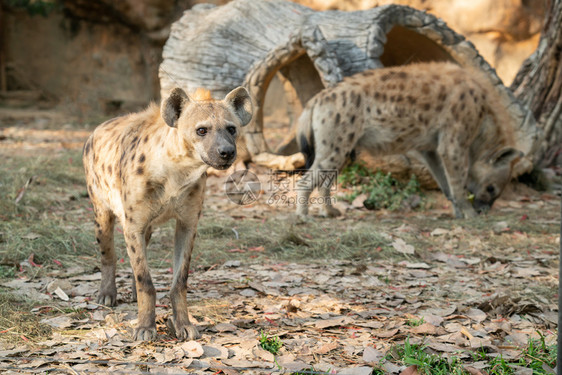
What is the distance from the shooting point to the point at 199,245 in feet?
14.3

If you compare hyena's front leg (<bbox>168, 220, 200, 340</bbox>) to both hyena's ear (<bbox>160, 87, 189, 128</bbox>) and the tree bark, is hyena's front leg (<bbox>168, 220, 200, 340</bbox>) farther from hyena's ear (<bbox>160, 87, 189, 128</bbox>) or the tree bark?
the tree bark

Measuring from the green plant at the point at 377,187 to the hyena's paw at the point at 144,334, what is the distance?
11.6ft

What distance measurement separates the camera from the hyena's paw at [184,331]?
2.69 metres

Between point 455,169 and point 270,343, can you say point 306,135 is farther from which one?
point 270,343

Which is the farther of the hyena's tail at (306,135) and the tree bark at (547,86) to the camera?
the tree bark at (547,86)

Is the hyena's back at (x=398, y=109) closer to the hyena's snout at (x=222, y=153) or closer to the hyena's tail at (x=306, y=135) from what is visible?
the hyena's tail at (x=306, y=135)

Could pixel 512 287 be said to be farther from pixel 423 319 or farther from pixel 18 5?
pixel 18 5

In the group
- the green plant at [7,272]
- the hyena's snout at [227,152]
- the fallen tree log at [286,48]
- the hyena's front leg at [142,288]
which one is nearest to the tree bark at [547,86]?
the fallen tree log at [286,48]

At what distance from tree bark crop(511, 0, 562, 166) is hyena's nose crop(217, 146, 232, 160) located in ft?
16.2

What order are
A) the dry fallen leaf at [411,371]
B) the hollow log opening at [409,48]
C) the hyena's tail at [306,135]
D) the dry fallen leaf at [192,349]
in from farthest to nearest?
the hollow log opening at [409,48] → the hyena's tail at [306,135] → the dry fallen leaf at [192,349] → the dry fallen leaf at [411,371]

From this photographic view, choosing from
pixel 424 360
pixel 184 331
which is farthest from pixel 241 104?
pixel 424 360

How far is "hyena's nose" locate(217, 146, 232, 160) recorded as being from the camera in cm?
252

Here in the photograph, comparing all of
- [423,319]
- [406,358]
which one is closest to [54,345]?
[406,358]

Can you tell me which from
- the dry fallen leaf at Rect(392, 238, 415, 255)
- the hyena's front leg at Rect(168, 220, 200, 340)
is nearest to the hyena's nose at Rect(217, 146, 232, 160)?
the hyena's front leg at Rect(168, 220, 200, 340)
